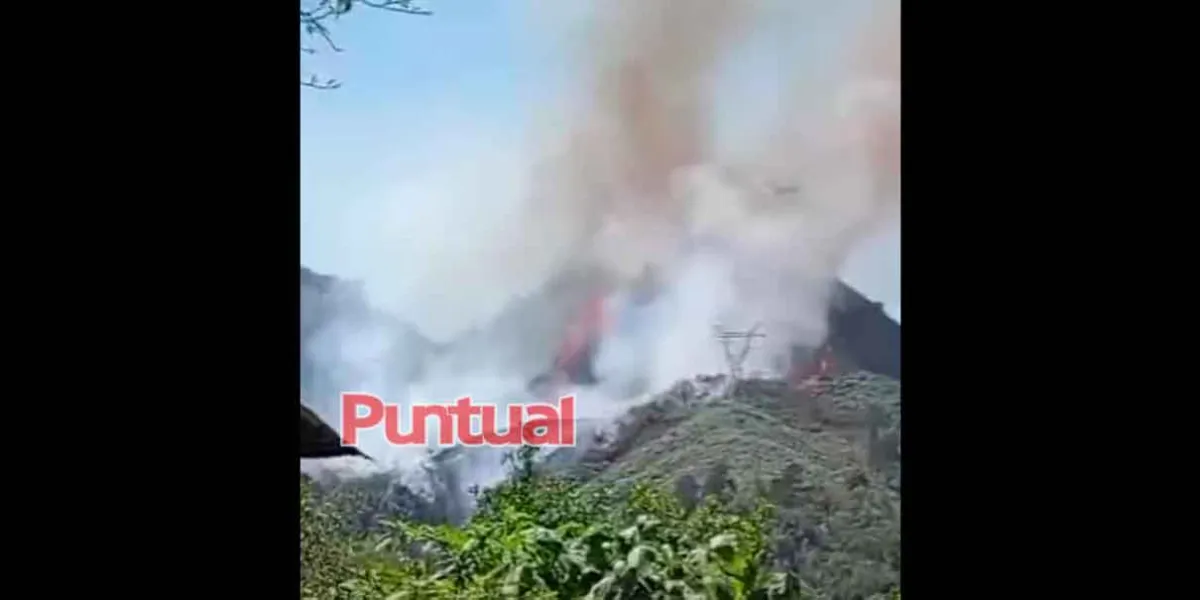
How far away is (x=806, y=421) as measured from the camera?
1.22 meters

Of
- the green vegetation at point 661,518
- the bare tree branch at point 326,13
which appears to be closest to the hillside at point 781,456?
the green vegetation at point 661,518

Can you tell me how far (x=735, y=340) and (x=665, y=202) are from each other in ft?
0.63

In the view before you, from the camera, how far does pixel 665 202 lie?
120 centimetres

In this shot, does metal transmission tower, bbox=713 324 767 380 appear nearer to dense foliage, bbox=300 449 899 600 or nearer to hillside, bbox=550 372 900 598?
hillside, bbox=550 372 900 598

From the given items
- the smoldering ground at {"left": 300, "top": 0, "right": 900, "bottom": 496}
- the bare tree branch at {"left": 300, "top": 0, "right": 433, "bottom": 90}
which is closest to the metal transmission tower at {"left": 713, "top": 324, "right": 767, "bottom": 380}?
the smoldering ground at {"left": 300, "top": 0, "right": 900, "bottom": 496}

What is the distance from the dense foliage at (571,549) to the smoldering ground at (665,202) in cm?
13

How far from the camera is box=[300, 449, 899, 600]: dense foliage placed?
4.00ft

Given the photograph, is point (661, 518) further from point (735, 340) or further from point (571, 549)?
point (735, 340)

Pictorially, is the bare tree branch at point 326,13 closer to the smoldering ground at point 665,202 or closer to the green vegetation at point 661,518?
the smoldering ground at point 665,202

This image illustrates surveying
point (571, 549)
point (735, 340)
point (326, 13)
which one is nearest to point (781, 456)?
point (735, 340)

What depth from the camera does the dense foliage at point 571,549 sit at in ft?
4.00

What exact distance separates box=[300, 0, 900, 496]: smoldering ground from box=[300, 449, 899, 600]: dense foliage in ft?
0.44
